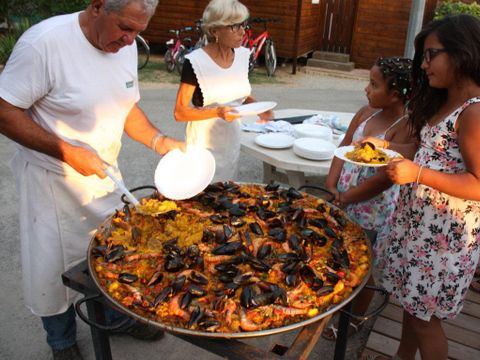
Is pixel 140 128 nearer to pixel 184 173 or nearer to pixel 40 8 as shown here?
pixel 184 173

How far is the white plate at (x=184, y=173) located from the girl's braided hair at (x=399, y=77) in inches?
48.1

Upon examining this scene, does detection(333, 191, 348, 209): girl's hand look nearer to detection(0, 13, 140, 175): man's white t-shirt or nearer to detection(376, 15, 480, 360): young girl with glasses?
detection(376, 15, 480, 360): young girl with glasses

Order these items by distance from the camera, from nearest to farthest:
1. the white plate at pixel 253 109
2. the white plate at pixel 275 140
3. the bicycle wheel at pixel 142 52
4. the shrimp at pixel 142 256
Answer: the shrimp at pixel 142 256, the white plate at pixel 253 109, the white plate at pixel 275 140, the bicycle wheel at pixel 142 52

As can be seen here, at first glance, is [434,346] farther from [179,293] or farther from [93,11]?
[93,11]

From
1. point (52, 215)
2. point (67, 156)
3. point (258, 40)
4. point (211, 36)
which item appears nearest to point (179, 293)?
point (67, 156)

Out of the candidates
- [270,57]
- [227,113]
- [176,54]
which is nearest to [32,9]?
[176,54]

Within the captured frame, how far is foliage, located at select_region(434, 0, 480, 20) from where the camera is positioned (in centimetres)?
1205

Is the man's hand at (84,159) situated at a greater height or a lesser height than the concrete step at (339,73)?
greater

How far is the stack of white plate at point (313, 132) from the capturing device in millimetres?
4304

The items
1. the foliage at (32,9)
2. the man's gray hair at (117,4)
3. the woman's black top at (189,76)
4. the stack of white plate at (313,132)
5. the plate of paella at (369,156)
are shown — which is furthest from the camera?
the foliage at (32,9)

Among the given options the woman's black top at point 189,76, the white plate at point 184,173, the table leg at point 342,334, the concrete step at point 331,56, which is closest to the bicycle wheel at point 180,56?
the concrete step at point 331,56

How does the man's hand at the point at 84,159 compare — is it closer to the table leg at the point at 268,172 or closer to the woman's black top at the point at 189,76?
the woman's black top at the point at 189,76

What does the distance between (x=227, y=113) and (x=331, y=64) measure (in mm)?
11720

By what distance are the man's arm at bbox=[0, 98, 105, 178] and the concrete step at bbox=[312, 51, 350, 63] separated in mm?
13325
